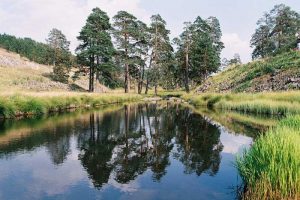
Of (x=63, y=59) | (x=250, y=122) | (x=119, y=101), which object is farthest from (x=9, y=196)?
(x=63, y=59)

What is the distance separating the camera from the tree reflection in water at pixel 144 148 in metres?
11.9

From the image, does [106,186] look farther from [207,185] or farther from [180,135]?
[180,135]

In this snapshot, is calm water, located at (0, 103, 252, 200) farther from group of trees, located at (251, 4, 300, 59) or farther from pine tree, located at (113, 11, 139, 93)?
group of trees, located at (251, 4, 300, 59)

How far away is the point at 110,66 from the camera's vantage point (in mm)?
58312

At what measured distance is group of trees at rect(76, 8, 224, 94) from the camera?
189 feet

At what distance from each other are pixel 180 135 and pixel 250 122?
290 inches

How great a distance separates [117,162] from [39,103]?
1951 centimetres

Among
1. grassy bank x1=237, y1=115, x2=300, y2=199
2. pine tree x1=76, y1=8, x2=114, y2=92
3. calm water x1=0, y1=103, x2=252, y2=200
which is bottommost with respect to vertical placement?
calm water x1=0, y1=103, x2=252, y2=200

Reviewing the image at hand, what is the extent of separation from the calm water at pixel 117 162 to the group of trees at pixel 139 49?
3679 cm

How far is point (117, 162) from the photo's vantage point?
12.9m

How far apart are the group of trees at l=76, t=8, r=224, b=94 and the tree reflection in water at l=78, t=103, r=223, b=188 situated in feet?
114

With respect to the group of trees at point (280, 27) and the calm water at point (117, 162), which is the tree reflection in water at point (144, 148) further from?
the group of trees at point (280, 27)

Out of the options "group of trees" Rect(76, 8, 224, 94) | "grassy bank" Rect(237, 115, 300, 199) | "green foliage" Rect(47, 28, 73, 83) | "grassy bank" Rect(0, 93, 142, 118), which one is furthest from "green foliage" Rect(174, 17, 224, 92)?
"grassy bank" Rect(237, 115, 300, 199)

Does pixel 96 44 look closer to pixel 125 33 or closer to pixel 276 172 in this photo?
pixel 125 33
